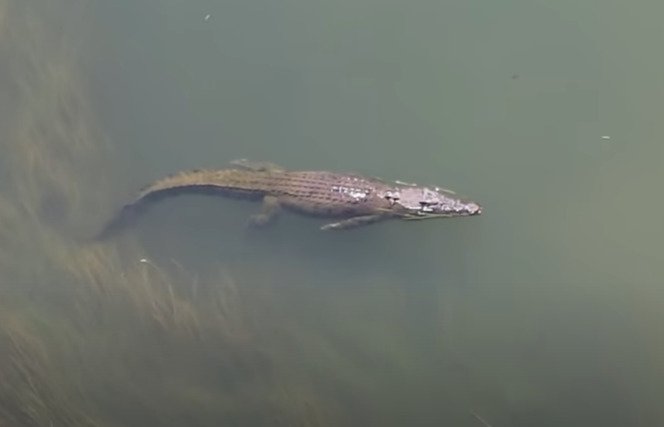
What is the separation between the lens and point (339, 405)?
311cm

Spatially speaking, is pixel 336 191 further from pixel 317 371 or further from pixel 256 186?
pixel 317 371

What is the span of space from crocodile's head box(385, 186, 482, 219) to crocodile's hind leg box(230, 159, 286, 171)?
1.58ft

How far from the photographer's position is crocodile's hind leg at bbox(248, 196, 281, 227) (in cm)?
340

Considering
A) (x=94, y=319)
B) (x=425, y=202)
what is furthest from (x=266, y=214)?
(x=94, y=319)

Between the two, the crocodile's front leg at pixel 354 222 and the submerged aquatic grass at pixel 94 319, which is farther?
the crocodile's front leg at pixel 354 222

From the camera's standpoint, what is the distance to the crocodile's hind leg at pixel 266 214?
3.40 m

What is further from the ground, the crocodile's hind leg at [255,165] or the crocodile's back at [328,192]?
the crocodile's hind leg at [255,165]

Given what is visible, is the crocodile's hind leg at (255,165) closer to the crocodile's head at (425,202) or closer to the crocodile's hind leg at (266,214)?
the crocodile's hind leg at (266,214)

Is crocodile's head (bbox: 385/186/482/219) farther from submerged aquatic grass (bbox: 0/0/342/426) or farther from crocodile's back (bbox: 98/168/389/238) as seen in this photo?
submerged aquatic grass (bbox: 0/0/342/426)

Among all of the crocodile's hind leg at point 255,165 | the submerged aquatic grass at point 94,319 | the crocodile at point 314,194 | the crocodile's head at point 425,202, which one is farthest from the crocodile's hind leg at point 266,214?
the crocodile's head at point 425,202

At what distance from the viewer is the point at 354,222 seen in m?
3.41

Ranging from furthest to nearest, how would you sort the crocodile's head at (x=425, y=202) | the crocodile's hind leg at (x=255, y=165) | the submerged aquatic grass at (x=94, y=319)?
the crocodile's hind leg at (x=255, y=165)
the crocodile's head at (x=425, y=202)
the submerged aquatic grass at (x=94, y=319)

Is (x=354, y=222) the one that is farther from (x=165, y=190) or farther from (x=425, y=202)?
(x=165, y=190)

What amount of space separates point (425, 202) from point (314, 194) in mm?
446
